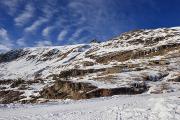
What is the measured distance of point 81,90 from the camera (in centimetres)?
6375

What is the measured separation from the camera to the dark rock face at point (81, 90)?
58.8 metres

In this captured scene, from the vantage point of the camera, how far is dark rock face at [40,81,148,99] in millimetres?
58844

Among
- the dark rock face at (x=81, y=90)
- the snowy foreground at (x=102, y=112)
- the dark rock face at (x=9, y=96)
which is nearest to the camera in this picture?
the snowy foreground at (x=102, y=112)

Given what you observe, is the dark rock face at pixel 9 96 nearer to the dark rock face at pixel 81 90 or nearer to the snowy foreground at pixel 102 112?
the dark rock face at pixel 81 90

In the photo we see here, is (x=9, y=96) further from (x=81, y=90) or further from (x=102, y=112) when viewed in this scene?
(x=102, y=112)

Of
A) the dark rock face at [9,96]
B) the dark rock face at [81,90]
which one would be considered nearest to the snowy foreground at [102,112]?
the dark rock face at [81,90]

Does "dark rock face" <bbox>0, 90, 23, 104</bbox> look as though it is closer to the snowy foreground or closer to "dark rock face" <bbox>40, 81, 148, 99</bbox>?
"dark rock face" <bbox>40, 81, 148, 99</bbox>

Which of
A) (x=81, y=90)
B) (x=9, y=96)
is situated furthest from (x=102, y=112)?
(x=9, y=96)

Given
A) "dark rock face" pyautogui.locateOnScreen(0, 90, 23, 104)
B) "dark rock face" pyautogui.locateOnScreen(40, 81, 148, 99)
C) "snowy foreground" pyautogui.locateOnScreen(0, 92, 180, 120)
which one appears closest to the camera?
"snowy foreground" pyautogui.locateOnScreen(0, 92, 180, 120)

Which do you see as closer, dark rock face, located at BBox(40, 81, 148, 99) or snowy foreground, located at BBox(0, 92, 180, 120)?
snowy foreground, located at BBox(0, 92, 180, 120)

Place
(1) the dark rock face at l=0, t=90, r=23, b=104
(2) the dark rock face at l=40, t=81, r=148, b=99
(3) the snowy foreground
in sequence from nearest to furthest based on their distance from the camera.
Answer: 1. (3) the snowy foreground
2. (2) the dark rock face at l=40, t=81, r=148, b=99
3. (1) the dark rock face at l=0, t=90, r=23, b=104

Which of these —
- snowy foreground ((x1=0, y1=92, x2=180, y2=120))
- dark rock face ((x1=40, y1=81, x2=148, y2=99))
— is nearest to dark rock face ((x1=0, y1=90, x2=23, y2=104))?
dark rock face ((x1=40, y1=81, x2=148, y2=99))

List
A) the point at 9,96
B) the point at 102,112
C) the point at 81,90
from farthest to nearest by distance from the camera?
the point at 9,96, the point at 81,90, the point at 102,112

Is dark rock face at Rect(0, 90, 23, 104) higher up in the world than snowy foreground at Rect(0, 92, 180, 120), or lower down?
higher up
